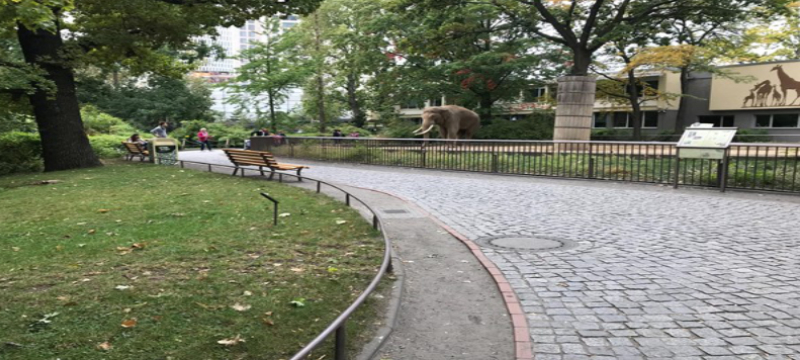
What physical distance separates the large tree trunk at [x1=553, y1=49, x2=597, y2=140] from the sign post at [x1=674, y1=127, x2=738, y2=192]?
30.5ft

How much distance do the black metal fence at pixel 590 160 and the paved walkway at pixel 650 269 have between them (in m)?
0.98

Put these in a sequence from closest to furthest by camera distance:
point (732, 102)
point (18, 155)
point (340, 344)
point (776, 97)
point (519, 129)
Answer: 1. point (340, 344)
2. point (18, 155)
3. point (519, 129)
4. point (776, 97)
5. point (732, 102)

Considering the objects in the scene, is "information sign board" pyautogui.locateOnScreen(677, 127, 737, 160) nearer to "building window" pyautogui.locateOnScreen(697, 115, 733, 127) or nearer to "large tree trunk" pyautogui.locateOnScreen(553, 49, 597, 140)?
"large tree trunk" pyautogui.locateOnScreen(553, 49, 597, 140)

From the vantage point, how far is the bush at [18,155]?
1633 cm

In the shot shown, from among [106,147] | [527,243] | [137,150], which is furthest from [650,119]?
[527,243]

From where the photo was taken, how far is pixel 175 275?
16.8ft

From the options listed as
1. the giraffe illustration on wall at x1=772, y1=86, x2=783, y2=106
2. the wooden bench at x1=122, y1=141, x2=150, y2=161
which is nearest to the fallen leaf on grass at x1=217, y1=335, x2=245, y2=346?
the wooden bench at x1=122, y1=141, x2=150, y2=161

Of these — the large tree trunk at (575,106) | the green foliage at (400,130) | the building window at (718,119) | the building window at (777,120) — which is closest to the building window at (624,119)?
the building window at (718,119)

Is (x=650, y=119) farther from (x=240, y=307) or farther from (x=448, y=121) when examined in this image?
(x=240, y=307)

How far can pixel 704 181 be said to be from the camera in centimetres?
1227

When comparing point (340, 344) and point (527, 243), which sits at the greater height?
point (340, 344)

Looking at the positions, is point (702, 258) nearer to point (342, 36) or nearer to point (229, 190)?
point (229, 190)

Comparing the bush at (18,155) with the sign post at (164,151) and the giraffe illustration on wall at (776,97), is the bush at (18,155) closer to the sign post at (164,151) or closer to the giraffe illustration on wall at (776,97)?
the sign post at (164,151)

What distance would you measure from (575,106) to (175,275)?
64.5 feet
